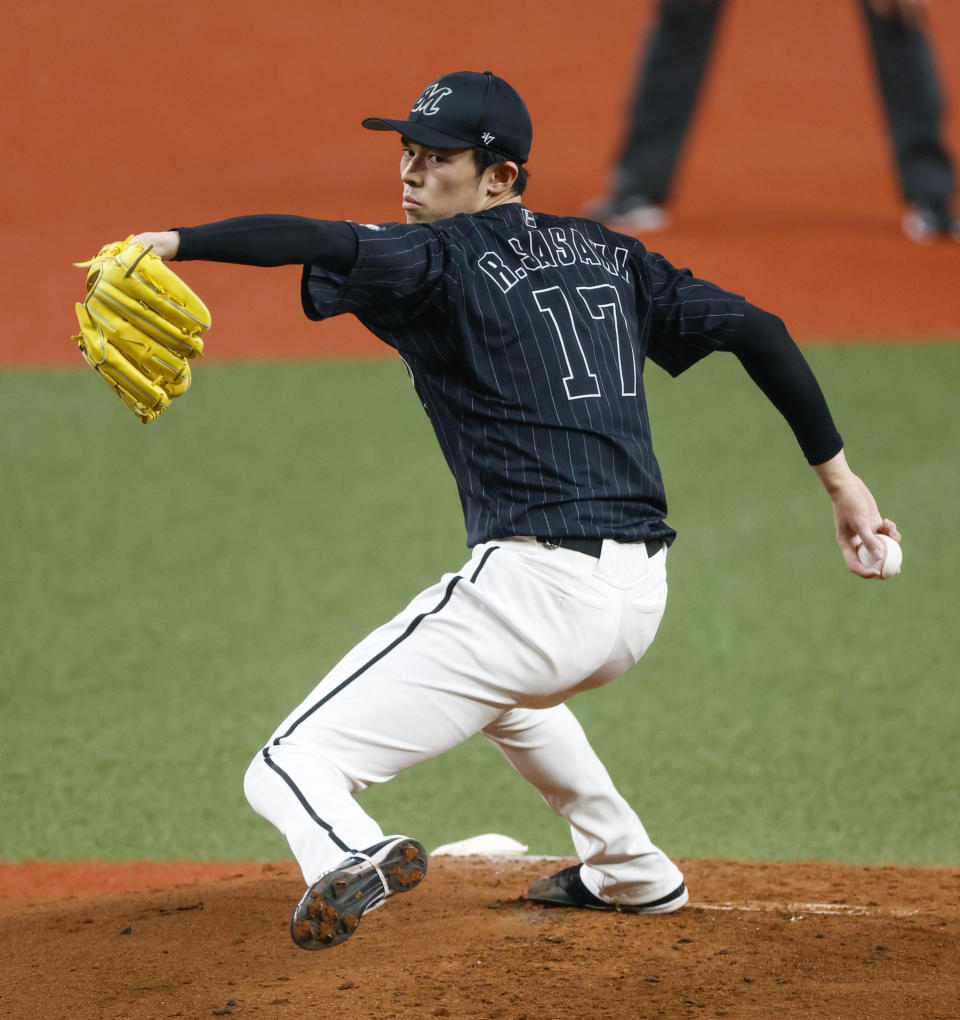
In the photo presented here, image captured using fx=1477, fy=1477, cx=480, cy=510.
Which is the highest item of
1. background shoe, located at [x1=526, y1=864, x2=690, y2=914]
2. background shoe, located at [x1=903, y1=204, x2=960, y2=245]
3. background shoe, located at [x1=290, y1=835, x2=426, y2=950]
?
background shoe, located at [x1=903, y1=204, x2=960, y2=245]

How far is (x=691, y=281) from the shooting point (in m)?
2.90

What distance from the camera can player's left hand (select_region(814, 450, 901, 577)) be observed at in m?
2.87

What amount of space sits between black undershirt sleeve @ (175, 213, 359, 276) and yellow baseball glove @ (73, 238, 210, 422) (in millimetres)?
79

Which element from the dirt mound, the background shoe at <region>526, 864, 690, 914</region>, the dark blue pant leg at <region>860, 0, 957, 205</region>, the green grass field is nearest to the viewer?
the dirt mound

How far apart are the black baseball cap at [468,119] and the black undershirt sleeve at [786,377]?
1.82 ft

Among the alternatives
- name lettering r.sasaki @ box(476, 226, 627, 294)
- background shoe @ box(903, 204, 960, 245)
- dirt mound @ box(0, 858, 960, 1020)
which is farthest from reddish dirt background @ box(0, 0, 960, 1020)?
name lettering r.sasaki @ box(476, 226, 627, 294)

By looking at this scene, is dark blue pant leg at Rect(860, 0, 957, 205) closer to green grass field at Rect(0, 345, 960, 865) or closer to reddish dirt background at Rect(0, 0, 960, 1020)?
reddish dirt background at Rect(0, 0, 960, 1020)

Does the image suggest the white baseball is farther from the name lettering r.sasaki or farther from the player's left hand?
the name lettering r.sasaki

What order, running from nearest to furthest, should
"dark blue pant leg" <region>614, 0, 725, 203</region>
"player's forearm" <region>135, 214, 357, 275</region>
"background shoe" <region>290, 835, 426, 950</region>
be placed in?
"background shoe" <region>290, 835, 426, 950</region>, "player's forearm" <region>135, 214, 357, 275</region>, "dark blue pant leg" <region>614, 0, 725, 203</region>

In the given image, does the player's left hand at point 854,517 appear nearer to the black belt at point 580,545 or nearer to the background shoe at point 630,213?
the black belt at point 580,545

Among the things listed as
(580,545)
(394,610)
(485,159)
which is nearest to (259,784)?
(580,545)

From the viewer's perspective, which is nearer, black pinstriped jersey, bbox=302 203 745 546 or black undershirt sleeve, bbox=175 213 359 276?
black undershirt sleeve, bbox=175 213 359 276

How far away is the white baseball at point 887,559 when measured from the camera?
2848 mm

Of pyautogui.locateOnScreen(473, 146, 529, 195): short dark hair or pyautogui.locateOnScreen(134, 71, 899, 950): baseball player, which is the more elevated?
pyautogui.locateOnScreen(473, 146, 529, 195): short dark hair
